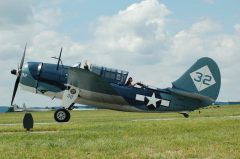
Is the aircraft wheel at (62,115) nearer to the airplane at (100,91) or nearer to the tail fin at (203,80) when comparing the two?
the airplane at (100,91)

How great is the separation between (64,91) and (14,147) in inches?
610

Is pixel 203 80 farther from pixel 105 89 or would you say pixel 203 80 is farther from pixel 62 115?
pixel 62 115

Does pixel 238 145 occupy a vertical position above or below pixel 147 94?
below

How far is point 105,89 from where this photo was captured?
27.4 metres

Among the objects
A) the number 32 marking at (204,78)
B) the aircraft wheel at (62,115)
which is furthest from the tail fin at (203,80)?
the aircraft wheel at (62,115)

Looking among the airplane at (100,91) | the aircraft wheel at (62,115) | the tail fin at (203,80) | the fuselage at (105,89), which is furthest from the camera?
the tail fin at (203,80)

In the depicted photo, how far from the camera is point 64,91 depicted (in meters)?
27.1

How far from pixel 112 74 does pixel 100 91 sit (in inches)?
54.2

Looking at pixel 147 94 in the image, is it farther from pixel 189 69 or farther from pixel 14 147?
pixel 14 147

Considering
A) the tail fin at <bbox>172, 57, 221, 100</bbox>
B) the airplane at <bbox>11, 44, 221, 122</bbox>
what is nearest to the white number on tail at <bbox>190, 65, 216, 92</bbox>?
the tail fin at <bbox>172, 57, 221, 100</bbox>

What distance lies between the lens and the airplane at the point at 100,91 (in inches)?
1065

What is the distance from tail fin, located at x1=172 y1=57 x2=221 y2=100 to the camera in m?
28.5

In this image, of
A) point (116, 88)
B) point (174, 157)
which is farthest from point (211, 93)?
point (174, 157)

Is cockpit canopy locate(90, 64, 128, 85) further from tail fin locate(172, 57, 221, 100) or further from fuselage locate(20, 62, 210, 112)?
tail fin locate(172, 57, 221, 100)
